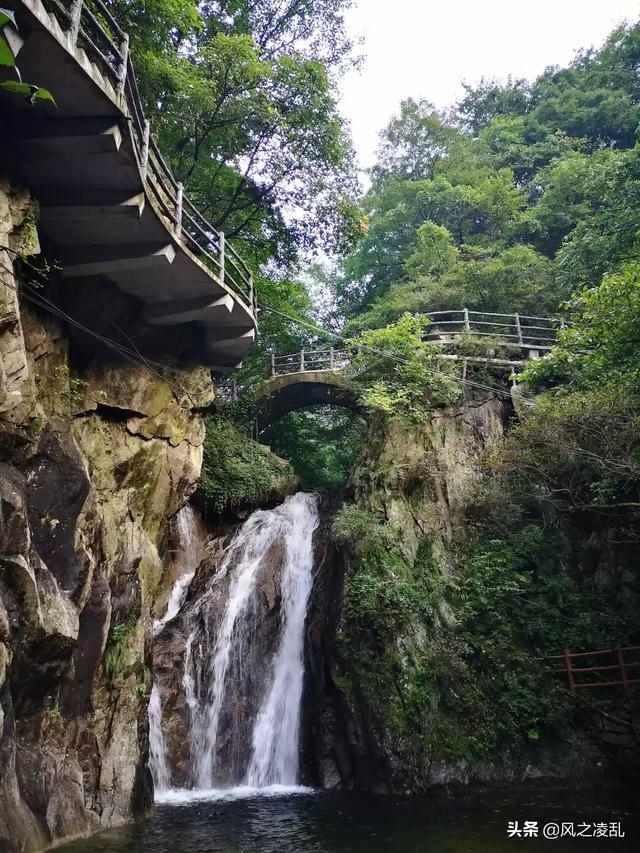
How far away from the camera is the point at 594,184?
668 inches

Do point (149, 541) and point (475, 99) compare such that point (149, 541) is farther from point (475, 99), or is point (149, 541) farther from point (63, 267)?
point (475, 99)

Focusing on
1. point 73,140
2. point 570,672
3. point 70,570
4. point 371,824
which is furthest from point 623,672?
point 73,140

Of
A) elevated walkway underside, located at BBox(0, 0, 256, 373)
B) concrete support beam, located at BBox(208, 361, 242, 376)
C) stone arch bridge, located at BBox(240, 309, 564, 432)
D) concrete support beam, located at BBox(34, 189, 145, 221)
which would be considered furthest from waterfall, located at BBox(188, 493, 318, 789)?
concrete support beam, located at BBox(34, 189, 145, 221)

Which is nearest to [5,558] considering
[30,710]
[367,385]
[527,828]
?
[30,710]

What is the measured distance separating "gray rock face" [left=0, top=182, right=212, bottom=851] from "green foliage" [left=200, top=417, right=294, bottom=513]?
3274 millimetres

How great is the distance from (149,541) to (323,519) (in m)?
5.29

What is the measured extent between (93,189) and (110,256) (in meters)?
1.18

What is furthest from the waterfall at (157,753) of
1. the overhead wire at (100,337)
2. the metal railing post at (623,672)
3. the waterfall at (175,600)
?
the metal railing post at (623,672)

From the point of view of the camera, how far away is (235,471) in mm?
14531

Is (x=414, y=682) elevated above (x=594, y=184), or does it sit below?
below

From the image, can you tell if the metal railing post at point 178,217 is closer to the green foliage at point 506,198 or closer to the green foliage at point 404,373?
the green foliage at point 404,373

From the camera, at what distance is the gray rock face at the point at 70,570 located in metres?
6.23

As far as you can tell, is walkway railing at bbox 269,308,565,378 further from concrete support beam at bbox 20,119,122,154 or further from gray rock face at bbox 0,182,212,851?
concrete support beam at bbox 20,119,122,154

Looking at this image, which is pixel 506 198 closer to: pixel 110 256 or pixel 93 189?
pixel 110 256
